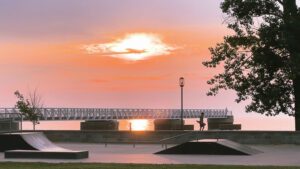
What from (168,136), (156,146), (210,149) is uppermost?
(168,136)

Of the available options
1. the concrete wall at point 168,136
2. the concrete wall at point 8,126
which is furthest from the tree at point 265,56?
the concrete wall at point 8,126

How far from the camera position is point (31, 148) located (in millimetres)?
25969

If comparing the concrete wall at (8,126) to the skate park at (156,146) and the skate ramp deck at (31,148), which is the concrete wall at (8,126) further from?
the skate ramp deck at (31,148)

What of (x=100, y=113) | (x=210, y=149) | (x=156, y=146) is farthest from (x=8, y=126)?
(x=100, y=113)

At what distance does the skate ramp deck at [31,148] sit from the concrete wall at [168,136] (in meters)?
8.45

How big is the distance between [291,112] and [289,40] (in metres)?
4.68

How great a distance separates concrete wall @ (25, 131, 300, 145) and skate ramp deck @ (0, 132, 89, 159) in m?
8.45

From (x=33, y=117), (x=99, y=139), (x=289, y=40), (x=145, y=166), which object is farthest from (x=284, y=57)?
(x=33, y=117)

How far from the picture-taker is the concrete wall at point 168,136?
33.7m

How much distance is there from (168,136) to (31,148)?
11.6 m

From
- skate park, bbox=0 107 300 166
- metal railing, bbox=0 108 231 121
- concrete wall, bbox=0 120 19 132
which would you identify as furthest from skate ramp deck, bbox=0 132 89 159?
metal railing, bbox=0 108 231 121

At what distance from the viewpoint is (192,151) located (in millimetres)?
26109

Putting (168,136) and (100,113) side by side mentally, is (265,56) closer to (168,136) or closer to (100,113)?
(168,136)

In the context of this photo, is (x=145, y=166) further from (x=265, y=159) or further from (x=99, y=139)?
(x=99, y=139)
